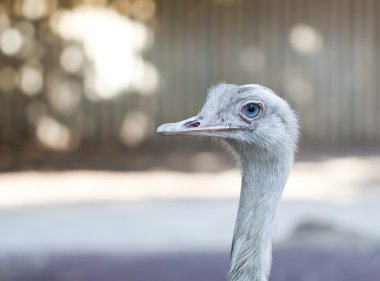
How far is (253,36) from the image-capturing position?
495 inches

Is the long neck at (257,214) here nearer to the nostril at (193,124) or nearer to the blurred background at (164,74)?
the nostril at (193,124)

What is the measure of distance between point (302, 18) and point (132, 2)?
251 cm

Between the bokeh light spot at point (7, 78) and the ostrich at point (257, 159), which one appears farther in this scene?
the bokeh light spot at point (7, 78)

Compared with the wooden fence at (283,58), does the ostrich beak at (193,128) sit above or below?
above

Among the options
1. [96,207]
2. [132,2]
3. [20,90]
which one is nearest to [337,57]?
[132,2]

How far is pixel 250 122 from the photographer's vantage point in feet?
9.08

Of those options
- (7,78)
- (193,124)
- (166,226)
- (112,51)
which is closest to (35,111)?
(7,78)

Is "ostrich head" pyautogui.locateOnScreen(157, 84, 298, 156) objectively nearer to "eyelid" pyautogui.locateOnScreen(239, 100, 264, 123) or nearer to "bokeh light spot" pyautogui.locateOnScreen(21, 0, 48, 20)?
"eyelid" pyautogui.locateOnScreen(239, 100, 264, 123)

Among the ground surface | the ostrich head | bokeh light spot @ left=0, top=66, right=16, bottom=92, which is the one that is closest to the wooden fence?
bokeh light spot @ left=0, top=66, right=16, bottom=92

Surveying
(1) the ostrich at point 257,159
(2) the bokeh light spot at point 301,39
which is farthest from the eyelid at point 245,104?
(2) the bokeh light spot at point 301,39

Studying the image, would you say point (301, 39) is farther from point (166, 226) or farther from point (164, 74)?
point (166, 226)

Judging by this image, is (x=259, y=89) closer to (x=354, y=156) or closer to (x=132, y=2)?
(x=354, y=156)

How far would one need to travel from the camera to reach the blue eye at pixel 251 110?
276cm

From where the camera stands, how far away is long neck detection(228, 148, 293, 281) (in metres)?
2.70
